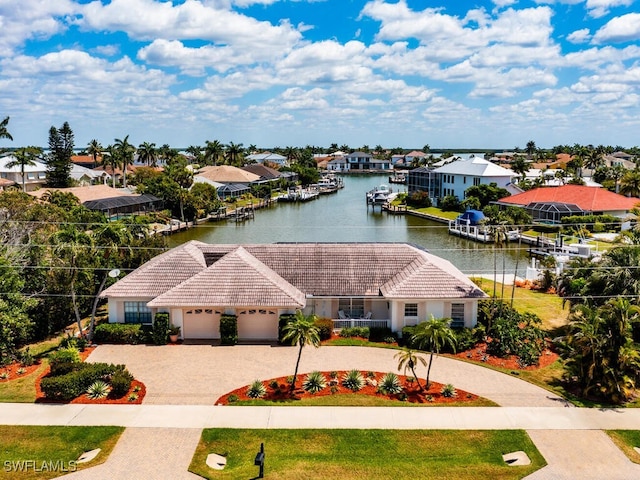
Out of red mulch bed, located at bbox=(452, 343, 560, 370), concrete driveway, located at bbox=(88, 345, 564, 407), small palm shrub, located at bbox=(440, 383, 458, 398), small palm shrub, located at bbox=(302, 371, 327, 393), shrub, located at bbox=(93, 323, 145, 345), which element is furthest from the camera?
shrub, located at bbox=(93, 323, 145, 345)

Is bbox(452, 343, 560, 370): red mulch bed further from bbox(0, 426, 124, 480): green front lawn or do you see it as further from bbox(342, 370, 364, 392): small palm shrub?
bbox(0, 426, 124, 480): green front lawn

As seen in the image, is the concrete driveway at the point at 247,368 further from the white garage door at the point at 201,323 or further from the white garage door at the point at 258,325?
the white garage door at the point at 201,323

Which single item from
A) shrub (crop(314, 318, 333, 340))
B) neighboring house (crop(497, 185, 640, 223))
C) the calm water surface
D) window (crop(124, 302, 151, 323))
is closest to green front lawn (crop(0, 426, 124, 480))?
window (crop(124, 302, 151, 323))

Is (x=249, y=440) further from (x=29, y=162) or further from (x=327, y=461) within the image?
(x=29, y=162)

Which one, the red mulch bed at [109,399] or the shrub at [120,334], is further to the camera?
the shrub at [120,334]

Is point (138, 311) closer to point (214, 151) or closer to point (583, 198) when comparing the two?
point (583, 198)

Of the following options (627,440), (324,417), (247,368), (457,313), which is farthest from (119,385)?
(627,440)

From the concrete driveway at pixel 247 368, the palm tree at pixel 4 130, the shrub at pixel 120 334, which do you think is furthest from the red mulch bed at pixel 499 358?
the palm tree at pixel 4 130
